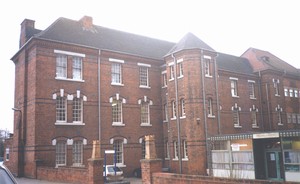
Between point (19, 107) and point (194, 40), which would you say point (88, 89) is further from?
point (194, 40)

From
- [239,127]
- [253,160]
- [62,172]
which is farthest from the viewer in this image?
[239,127]

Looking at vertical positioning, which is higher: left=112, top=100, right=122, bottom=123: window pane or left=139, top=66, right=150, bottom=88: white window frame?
left=139, top=66, right=150, bottom=88: white window frame

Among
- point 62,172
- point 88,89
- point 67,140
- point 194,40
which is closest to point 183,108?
point 194,40

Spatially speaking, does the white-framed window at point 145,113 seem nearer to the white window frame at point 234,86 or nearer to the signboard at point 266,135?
the white window frame at point 234,86

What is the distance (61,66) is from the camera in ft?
90.1

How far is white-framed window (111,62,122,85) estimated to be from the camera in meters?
30.7

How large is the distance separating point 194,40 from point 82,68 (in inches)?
428

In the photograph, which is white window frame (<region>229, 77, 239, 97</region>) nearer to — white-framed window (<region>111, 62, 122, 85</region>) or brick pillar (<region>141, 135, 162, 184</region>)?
white-framed window (<region>111, 62, 122, 85</region>)

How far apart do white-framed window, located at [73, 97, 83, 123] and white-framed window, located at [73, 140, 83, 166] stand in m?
1.88

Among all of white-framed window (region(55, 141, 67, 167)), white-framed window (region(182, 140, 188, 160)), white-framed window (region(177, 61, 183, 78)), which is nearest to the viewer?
white-framed window (region(55, 141, 67, 167))

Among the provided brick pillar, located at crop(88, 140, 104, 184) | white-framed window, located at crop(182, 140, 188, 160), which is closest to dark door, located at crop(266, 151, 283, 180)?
white-framed window, located at crop(182, 140, 188, 160)

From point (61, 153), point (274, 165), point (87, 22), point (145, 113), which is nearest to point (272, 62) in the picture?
point (145, 113)

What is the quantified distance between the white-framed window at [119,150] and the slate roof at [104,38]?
8651mm

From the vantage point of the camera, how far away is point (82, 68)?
1127 inches
